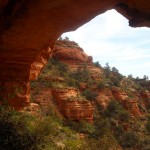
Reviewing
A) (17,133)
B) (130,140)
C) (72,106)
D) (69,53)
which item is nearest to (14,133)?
(17,133)

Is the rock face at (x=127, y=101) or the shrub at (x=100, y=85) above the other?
the shrub at (x=100, y=85)

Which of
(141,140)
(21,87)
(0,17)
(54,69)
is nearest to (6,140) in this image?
(21,87)

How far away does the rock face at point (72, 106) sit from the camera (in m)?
33.7

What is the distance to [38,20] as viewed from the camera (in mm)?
9031

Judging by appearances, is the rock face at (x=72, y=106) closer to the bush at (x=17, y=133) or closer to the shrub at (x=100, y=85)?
the shrub at (x=100, y=85)

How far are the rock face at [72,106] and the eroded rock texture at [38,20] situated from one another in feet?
75.2

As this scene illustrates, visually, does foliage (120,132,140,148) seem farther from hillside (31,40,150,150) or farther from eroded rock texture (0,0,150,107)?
eroded rock texture (0,0,150,107)

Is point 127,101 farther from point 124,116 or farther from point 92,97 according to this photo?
point 92,97

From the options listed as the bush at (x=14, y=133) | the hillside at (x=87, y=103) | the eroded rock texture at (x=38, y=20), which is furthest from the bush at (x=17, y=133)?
the hillside at (x=87, y=103)

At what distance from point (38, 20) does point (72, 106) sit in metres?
25.2

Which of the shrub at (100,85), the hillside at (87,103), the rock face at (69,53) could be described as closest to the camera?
the hillside at (87,103)

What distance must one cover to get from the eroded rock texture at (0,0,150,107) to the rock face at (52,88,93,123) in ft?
75.2

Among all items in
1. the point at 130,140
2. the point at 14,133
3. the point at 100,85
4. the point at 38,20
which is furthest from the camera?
the point at 100,85

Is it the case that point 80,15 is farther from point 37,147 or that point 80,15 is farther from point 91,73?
point 91,73
